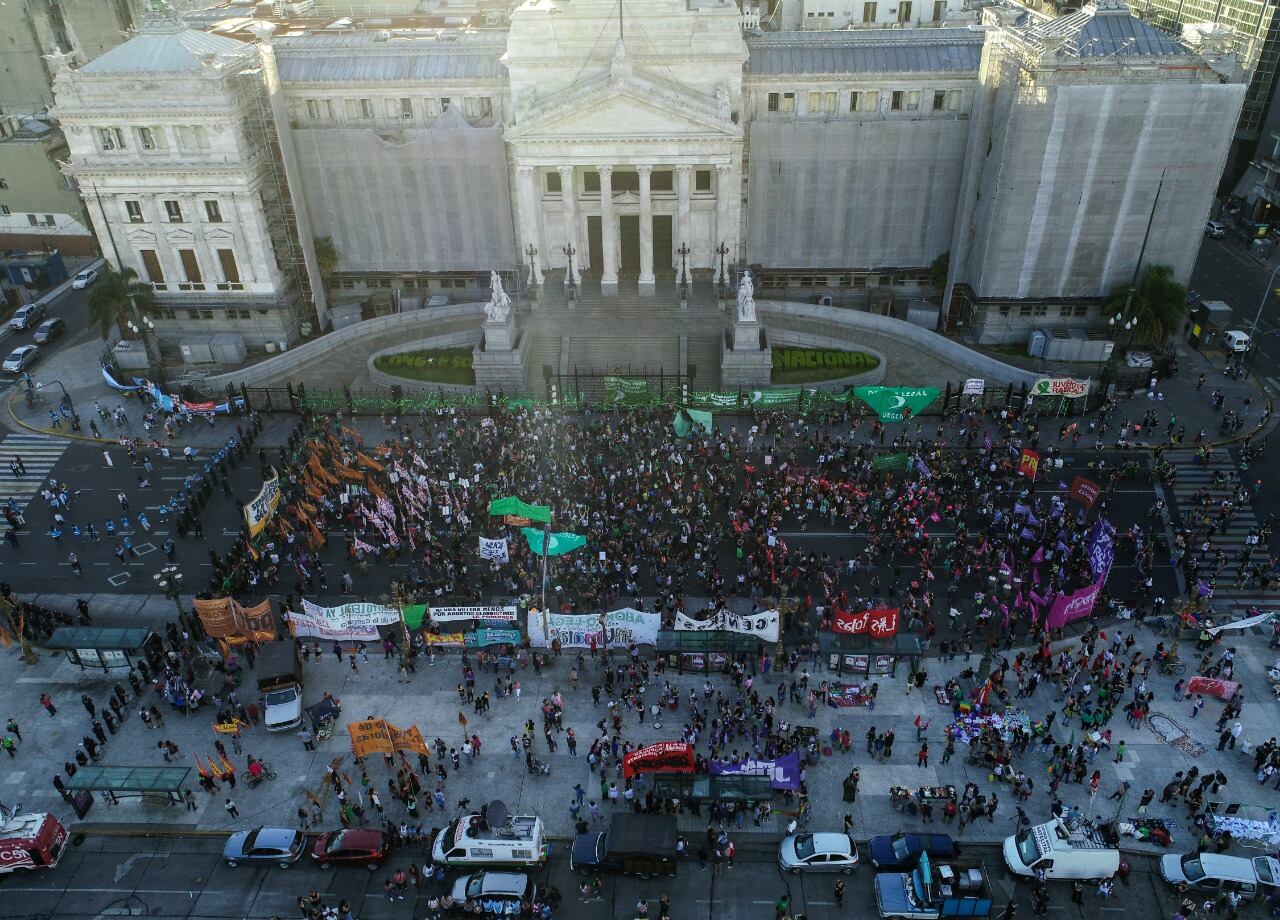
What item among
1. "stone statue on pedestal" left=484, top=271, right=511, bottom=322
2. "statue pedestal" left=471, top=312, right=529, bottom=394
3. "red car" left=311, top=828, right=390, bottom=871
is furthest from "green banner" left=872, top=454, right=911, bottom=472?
"red car" left=311, top=828, right=390, bottom=871

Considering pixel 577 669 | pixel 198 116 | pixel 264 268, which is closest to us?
A: pixel 577 669

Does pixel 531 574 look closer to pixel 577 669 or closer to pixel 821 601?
pixel 577 669

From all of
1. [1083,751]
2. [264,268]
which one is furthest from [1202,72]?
[264,268]

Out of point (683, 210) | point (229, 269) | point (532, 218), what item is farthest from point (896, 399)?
point (229, 269)

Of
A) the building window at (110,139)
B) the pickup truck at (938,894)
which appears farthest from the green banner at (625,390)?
the building window at (110,139)

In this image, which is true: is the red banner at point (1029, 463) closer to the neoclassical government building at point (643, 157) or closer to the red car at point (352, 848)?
the neoclassical government building at point (643, 157)

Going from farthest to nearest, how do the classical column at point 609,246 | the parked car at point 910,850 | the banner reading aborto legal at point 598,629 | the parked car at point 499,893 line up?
the classical column at point 609,246 < the banner reading aborto legal at point 598,629 < the parked car at point 910,850 < the parked car at point 499,893
